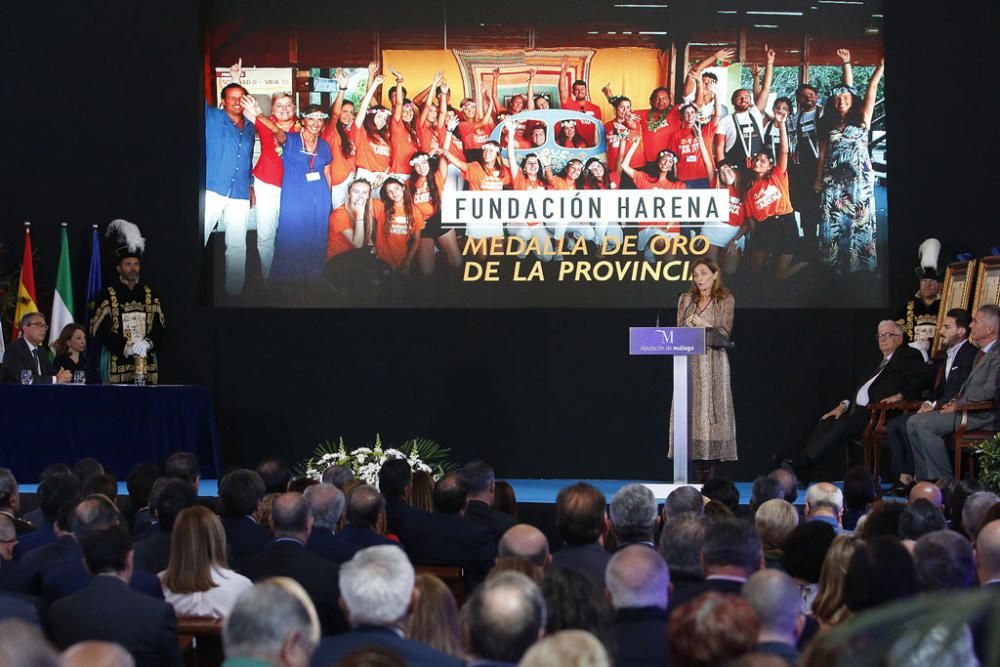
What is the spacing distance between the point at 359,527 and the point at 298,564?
82 centimetres

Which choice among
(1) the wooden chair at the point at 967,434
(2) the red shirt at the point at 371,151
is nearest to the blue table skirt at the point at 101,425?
(2) the red shirt at the point at 371,151

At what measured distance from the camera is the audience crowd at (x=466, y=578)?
94.1 inches

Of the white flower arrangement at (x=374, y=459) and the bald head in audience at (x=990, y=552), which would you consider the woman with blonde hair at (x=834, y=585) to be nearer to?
the bald head in audience at (x=990, y=552)

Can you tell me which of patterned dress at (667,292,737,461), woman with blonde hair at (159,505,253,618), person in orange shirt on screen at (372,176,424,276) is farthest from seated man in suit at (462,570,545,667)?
person in orange shirt on screen at (372,176,424,276)

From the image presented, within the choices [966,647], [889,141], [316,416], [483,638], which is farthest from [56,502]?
[889,141]

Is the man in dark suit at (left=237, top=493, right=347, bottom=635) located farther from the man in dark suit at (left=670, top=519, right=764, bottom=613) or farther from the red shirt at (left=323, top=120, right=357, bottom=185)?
the red shirt at (left=323, top=120, right=357, bottom=185)

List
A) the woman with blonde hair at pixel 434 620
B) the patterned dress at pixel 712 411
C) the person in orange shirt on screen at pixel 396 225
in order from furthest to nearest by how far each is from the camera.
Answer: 1. the person in orange shirt on screen at pixel 396 225
2. the patterned dress at pixel 712 411
3. the woman with blonde hair at pixel 434 620

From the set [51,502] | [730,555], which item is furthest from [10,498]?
[730,555]

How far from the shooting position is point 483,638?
2.39 m

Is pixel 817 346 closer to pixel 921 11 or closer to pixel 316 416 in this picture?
pixel 921 11

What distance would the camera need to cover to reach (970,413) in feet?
26.6

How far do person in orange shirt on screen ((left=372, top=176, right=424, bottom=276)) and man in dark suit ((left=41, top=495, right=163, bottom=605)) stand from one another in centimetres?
670

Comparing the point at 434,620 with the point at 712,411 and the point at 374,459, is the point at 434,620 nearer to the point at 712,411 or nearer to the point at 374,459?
the point at 374,459

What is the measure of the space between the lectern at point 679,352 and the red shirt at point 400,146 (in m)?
3.53
